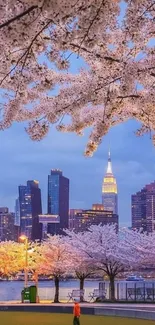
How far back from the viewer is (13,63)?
7.79 metres

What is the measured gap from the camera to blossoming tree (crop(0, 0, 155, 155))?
591 centimetres

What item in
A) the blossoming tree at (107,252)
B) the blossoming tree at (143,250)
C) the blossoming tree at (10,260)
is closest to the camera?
the blossoming tree at (143,250)

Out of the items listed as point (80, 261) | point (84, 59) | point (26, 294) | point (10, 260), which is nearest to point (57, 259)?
point (80, 261)

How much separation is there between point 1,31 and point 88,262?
121 feet

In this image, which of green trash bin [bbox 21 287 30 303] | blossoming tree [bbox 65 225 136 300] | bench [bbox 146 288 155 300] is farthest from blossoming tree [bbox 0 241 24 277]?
bench [bbox 146 288 155 300]

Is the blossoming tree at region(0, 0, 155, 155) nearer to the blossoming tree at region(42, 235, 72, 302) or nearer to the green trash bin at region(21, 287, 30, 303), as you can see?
the green trash bin at region(21, 287, 30, 303)

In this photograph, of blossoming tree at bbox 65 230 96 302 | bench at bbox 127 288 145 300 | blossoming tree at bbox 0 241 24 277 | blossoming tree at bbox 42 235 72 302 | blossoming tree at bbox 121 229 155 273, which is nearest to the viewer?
bench at bbox 127 288 145 300

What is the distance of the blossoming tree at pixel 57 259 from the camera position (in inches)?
1691

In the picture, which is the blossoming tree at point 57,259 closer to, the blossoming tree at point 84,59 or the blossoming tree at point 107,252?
the blossoming tree at point 107,252

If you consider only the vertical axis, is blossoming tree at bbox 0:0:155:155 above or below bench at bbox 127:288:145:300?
above

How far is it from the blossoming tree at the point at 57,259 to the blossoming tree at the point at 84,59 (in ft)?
106

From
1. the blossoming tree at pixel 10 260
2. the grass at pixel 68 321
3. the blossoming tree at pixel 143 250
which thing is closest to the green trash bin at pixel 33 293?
the blossoming tree at pixel 143 250

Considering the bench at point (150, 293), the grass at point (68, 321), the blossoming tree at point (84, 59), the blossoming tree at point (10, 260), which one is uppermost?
the blossoming tree at point (84, 59)

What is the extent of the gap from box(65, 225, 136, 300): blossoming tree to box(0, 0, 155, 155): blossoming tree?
93.9 ft
